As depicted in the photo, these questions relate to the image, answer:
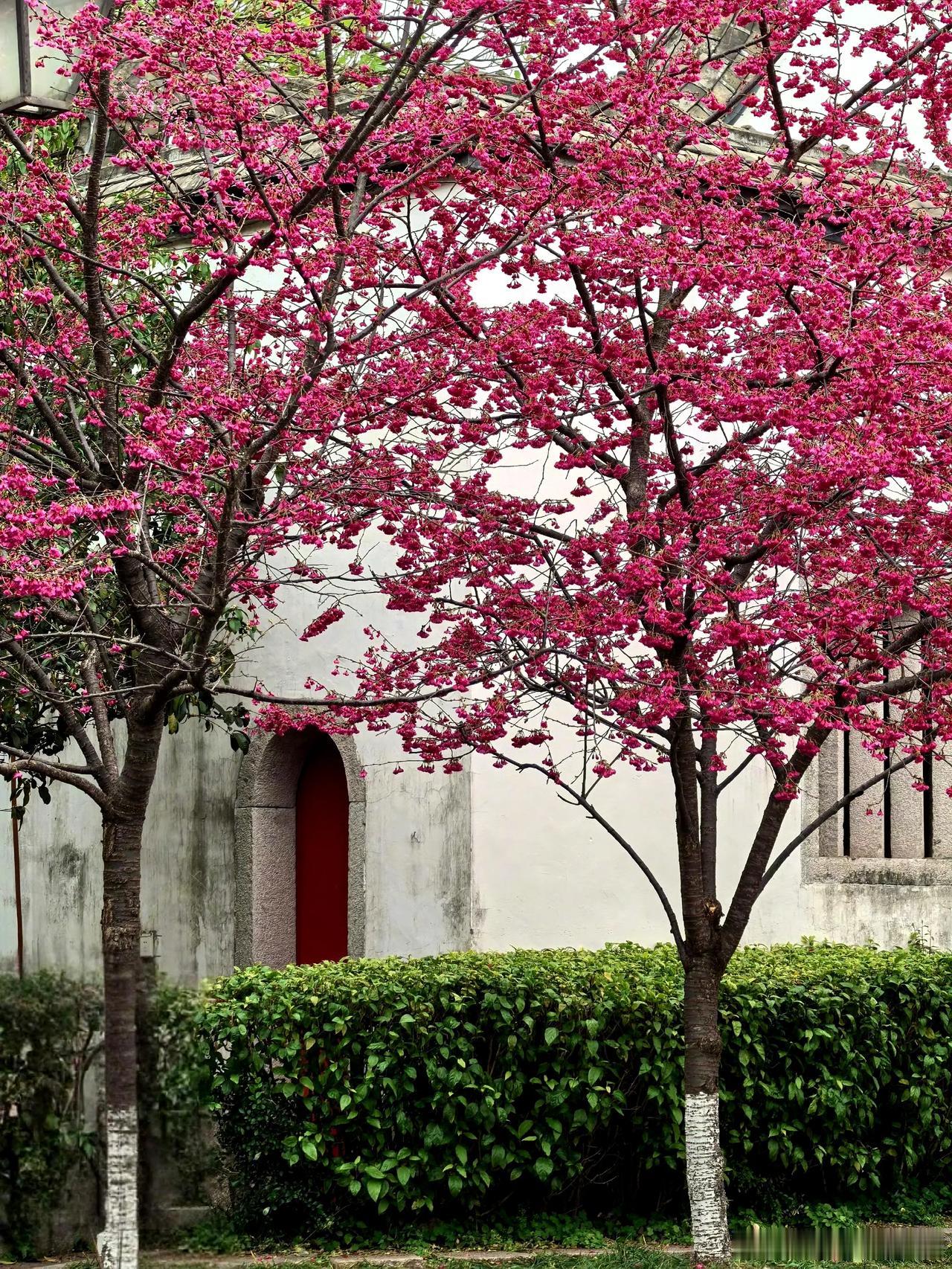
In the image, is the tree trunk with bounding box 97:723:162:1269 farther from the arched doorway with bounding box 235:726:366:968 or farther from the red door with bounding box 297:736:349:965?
the red door with bounding box 297:736:349:965

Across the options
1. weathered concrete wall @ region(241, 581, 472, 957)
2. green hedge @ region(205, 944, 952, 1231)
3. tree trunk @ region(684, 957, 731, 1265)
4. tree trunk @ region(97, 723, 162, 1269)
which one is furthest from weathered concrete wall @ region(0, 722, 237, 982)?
tree trunk @ region(684, 957, 731, 1265)

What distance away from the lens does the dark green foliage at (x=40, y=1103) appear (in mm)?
7250

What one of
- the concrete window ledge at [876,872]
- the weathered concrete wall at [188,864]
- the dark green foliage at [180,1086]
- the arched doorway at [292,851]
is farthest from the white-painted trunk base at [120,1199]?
the concrete window ledge at [876,872]

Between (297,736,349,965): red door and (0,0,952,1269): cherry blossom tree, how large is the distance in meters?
3.63

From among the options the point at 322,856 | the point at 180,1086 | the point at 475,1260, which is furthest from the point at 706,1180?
the point at 322,856

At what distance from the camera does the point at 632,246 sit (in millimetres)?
6648

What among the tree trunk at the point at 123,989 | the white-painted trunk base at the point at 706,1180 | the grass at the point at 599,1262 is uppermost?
the tree trunk at the point at 123,989

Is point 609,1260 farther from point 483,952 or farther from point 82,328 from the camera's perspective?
point 82,328

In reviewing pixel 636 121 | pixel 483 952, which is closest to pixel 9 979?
pixel 483 952

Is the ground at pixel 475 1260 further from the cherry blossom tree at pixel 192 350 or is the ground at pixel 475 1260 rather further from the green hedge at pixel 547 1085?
the cherry blossom tree at pixel 192 350

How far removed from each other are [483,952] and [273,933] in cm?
231

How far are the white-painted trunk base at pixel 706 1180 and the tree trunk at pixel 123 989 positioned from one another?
2494 millimetres

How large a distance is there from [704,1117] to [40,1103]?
3090 millimetres

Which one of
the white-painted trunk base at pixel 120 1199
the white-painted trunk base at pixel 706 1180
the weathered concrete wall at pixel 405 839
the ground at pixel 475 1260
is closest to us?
the white-painted trunk base at pixel 120 1199
